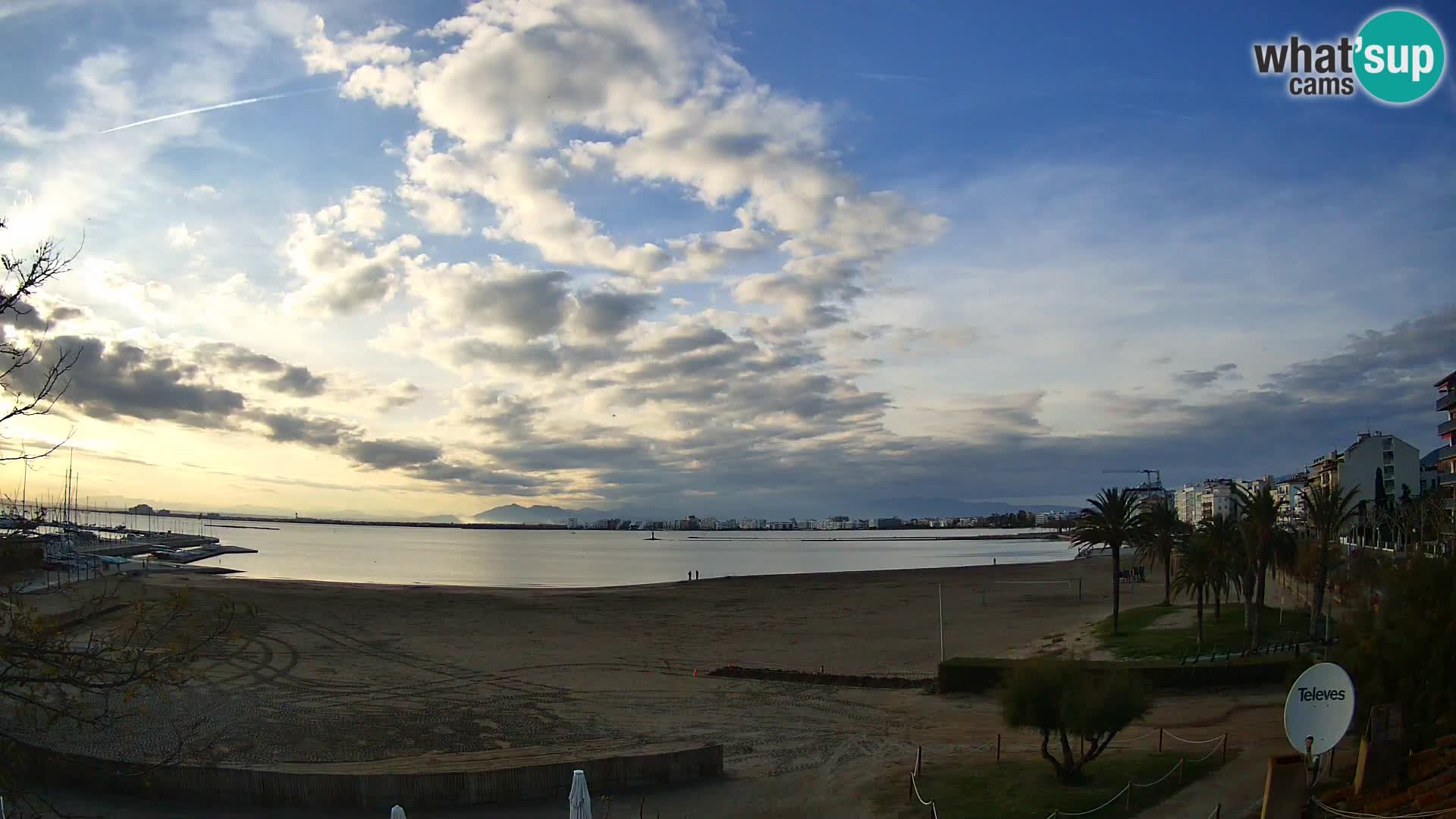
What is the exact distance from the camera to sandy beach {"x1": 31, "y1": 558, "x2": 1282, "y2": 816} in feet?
79.0

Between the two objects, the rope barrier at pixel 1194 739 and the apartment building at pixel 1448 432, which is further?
the apartment building at pixel 1448 432

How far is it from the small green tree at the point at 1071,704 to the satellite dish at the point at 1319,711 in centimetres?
351

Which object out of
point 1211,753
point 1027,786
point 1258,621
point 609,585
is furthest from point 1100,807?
point 609,585

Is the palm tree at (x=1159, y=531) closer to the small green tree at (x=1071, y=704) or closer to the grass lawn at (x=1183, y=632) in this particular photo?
the grass lawn at (x=1183, y=632)

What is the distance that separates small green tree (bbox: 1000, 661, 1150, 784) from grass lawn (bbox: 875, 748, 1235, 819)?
0.58 m

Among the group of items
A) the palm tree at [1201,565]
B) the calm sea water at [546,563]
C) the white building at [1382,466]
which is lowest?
the calm sea water at [546,563]

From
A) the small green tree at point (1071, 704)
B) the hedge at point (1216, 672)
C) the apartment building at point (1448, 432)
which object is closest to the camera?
the small green tree at point (1071, 704)

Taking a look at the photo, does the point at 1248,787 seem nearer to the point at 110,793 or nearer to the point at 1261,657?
the point at 1261,657

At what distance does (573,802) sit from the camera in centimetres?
1170

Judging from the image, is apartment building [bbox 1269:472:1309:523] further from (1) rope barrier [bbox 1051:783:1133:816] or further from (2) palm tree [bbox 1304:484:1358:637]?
(1) rope barrier [bbox 1051:783:1133:816]

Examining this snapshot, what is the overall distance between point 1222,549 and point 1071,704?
23354 mm

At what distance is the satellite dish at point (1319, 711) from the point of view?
14.8 metres

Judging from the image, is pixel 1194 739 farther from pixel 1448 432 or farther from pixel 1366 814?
pixel 1448 432

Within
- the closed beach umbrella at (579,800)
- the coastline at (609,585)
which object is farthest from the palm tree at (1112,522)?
the coastline at (609,585)
